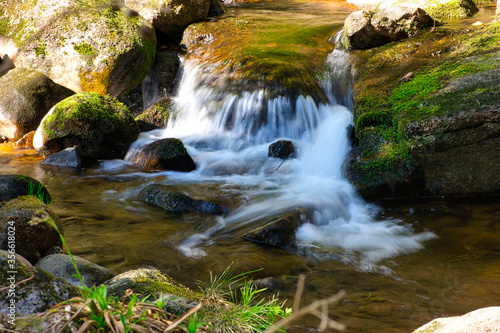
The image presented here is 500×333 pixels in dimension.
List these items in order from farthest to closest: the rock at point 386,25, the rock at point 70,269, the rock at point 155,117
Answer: the rock at point 155,117 → the rock at point 386,25 → the rock at point 70,269

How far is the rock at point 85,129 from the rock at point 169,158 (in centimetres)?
103

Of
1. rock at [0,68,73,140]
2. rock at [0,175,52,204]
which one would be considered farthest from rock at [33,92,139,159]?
rock at [0,175,52,204]

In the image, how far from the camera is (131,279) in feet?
8.72

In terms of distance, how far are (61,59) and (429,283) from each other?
9.37 metres

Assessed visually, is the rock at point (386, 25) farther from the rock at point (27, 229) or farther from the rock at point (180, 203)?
the rock at point (27, 229)

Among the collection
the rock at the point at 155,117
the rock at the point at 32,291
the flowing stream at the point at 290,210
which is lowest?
the flowing stream at the point at 290,210

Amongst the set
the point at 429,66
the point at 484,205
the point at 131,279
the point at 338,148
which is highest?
the point at 429,66

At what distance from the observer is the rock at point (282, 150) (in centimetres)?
773

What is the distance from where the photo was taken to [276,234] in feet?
16.1

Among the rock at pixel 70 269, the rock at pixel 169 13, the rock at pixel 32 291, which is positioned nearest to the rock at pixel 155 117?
the rock at pixel 169 13

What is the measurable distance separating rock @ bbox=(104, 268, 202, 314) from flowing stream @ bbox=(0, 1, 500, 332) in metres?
1.07

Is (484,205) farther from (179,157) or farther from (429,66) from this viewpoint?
(179,157)

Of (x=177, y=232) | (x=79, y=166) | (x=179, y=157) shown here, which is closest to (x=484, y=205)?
(x=177, y=232)

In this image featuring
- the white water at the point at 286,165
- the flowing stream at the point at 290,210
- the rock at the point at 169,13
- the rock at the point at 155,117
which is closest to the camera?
the flowing stream at the point at 290,210
